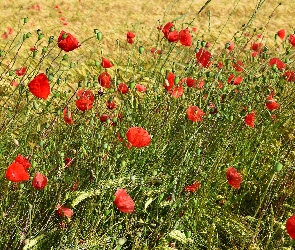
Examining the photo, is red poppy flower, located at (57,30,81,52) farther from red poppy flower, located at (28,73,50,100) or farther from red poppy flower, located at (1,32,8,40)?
red poppy flower, located at (1,32,8,40)

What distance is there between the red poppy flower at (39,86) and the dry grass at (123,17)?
324 cm

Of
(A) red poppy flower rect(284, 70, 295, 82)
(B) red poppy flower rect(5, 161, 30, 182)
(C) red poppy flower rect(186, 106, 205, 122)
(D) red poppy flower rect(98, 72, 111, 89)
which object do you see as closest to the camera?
(B) red poppy flower rect(5, 161, 30, 182)

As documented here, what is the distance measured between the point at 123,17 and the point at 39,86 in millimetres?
4851

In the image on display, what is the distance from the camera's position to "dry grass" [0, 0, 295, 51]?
6.04m

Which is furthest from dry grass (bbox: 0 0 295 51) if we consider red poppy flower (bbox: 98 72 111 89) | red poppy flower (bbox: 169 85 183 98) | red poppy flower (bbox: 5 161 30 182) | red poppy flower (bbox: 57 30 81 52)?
red poppy flower (bbox: 5 161 30 182)

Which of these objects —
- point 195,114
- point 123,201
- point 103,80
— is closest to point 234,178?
point 195,114

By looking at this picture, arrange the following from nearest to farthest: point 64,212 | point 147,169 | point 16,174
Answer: point 16,174 → point 64,212 → point 147,169

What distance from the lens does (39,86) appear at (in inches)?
86.5

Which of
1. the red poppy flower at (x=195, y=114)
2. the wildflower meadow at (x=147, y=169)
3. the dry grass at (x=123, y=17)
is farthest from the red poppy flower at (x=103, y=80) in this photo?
the dry grass at (x=123, y=17)

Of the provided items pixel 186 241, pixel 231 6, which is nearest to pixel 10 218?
pixel 186 241

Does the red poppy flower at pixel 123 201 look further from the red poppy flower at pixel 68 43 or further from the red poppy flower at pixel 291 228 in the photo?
the red poppy flower at pixel 68 43

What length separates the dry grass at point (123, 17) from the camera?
19.8ft

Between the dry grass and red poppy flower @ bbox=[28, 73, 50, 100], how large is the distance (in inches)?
127

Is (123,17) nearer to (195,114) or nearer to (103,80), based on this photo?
(103,80)
